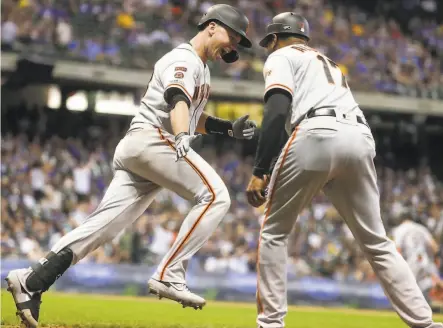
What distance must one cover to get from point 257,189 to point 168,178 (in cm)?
74

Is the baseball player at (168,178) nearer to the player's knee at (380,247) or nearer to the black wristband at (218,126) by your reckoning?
the black wristband at (218,126)

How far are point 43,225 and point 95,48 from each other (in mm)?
5311

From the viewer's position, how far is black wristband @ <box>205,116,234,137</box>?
636cm

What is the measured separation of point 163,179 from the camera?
5574mm

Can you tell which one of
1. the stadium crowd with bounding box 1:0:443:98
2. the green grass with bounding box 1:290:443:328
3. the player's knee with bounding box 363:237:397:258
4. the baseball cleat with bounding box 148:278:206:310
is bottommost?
the green grass with bounding box 1:290:443:328

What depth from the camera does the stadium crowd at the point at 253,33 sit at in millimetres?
17109

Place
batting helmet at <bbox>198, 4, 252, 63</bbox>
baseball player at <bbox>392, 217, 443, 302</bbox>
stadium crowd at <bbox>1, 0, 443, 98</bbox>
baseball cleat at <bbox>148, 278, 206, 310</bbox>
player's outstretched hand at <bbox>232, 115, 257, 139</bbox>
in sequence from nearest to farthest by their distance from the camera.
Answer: baseball cleat at <bbox>148, 278, 206, 310</bbox>, batting helmet at <bbox>198, 4, 252, 63</bbox>, player's outstretched hand at <bbox>232, 115, 257, 139</bbox>, baseball player at <bbox>392, 217, 443, 302</bbox>, stadium crowd at <bbox>1, 0, 443, 98</bbox>

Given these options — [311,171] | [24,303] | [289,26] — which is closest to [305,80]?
[289,26]

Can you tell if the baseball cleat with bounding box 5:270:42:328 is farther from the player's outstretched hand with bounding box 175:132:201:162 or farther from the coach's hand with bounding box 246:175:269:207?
the coach's hand with bounding box 246:175:269:207

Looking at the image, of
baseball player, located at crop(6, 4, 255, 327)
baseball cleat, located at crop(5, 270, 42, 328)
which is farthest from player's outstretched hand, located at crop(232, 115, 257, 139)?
baseball cleat, located at crop(5, 270, 42, 328)

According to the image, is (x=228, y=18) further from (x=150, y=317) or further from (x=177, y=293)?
(x=150, y=317)

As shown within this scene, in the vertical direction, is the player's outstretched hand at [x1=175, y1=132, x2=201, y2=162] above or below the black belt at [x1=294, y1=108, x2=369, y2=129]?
below

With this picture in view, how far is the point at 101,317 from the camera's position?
799cm

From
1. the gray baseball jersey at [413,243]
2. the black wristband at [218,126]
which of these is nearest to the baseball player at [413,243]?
the gray baseball jersey at [413,243]
